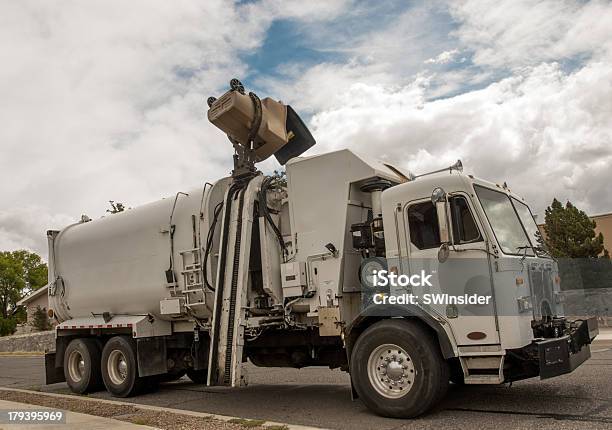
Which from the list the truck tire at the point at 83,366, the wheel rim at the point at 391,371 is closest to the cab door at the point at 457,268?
the wheel rim at the point at 391,371

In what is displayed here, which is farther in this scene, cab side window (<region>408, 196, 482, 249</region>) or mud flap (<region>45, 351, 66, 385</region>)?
mud flap (<region>45, 351, 66, 385</region>)

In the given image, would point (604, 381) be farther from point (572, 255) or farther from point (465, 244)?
point (572, 255)

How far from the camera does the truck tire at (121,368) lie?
9969 mm

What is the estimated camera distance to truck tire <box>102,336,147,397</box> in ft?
32.7

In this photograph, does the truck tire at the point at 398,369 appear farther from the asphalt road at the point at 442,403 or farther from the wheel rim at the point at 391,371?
the asphalt road at the point at 442,403

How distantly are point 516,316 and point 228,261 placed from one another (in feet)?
13.2

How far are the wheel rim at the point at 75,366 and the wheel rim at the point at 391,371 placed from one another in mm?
6580

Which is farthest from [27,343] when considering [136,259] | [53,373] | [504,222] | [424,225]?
[504,222]

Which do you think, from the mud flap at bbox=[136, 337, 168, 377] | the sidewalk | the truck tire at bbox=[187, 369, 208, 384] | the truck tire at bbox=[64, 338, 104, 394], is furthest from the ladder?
the truck tire at bbox=[64, 338, 104, 394]

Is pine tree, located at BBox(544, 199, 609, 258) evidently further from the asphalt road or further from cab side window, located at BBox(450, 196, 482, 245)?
cab side window, located at BBox(450, 196, 482, 245)

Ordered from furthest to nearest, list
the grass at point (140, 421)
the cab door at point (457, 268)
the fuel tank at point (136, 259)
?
the fuel tank at point (136, 259) < the grass at point (140, 421) < the cab door at point (457, 268)

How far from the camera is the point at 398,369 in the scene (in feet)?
22.1

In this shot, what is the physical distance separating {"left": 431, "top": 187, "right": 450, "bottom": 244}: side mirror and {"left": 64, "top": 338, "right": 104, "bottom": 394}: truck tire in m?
7.20

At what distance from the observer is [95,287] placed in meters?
10.9
